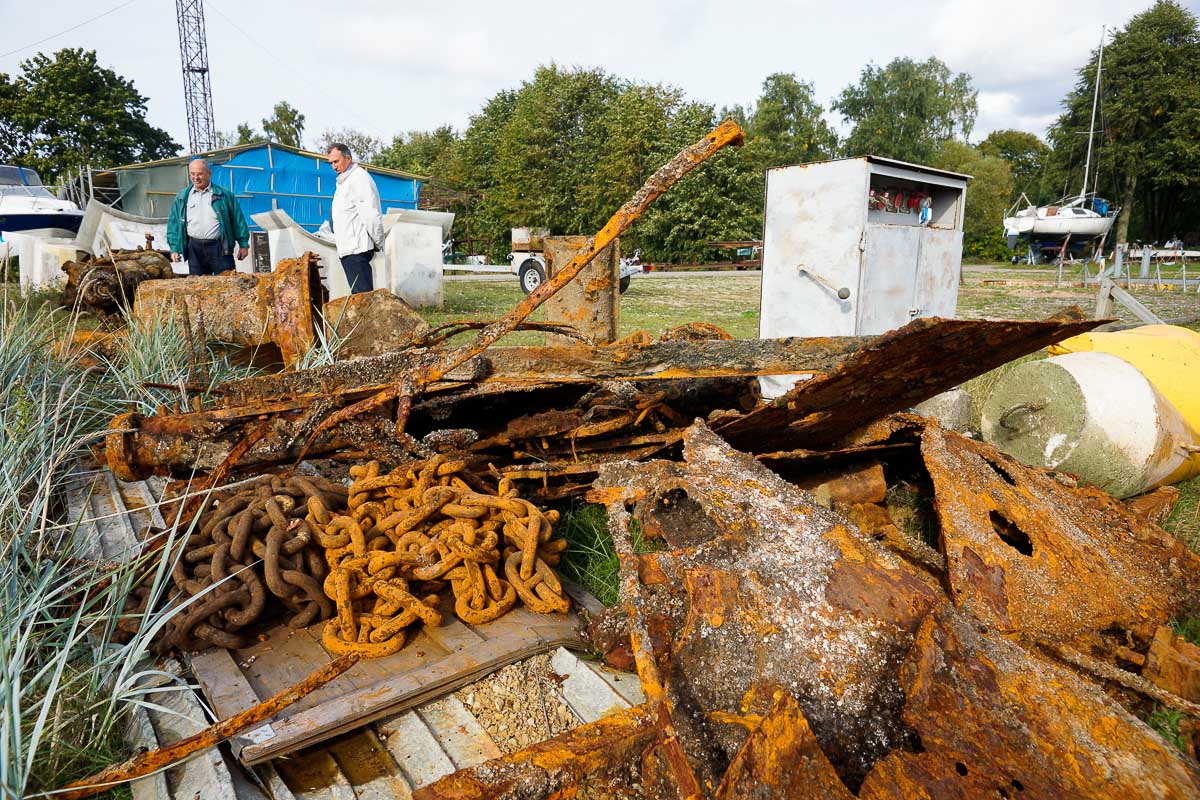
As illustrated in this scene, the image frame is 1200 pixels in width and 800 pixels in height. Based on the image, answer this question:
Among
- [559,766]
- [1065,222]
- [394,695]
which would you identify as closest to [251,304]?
[394,695]

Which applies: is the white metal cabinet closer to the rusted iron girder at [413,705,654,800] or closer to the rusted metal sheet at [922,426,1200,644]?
the rusted metal sheet at [922,426,1200,644]

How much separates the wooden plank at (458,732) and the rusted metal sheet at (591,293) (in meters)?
3.55

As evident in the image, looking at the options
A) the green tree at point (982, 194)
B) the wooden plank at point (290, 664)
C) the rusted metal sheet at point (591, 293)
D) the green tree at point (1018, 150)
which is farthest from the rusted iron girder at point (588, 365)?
the green tree at point (1018, 150)

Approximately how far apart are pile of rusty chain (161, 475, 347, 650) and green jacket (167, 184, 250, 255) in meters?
5.86

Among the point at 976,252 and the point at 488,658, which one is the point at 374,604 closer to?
the point at 488,658

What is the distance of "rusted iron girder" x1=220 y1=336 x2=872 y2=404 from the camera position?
2.41 m

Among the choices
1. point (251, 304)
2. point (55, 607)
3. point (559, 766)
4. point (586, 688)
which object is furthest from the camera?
point (251, 304)

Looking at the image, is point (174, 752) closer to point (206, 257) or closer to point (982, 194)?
point (206, 257)

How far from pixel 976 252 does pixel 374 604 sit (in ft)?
170

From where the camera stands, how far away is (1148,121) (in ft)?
121

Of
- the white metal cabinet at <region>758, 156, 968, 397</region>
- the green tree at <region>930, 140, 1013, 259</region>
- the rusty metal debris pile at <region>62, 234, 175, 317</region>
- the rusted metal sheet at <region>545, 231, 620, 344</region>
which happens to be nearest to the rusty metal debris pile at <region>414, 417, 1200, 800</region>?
the rusted metal sheet at <region>545, 231, 620, 344</region>

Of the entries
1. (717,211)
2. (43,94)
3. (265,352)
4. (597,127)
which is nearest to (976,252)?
(717,211)

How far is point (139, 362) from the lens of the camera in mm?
4426

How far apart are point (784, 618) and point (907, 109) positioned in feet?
210
